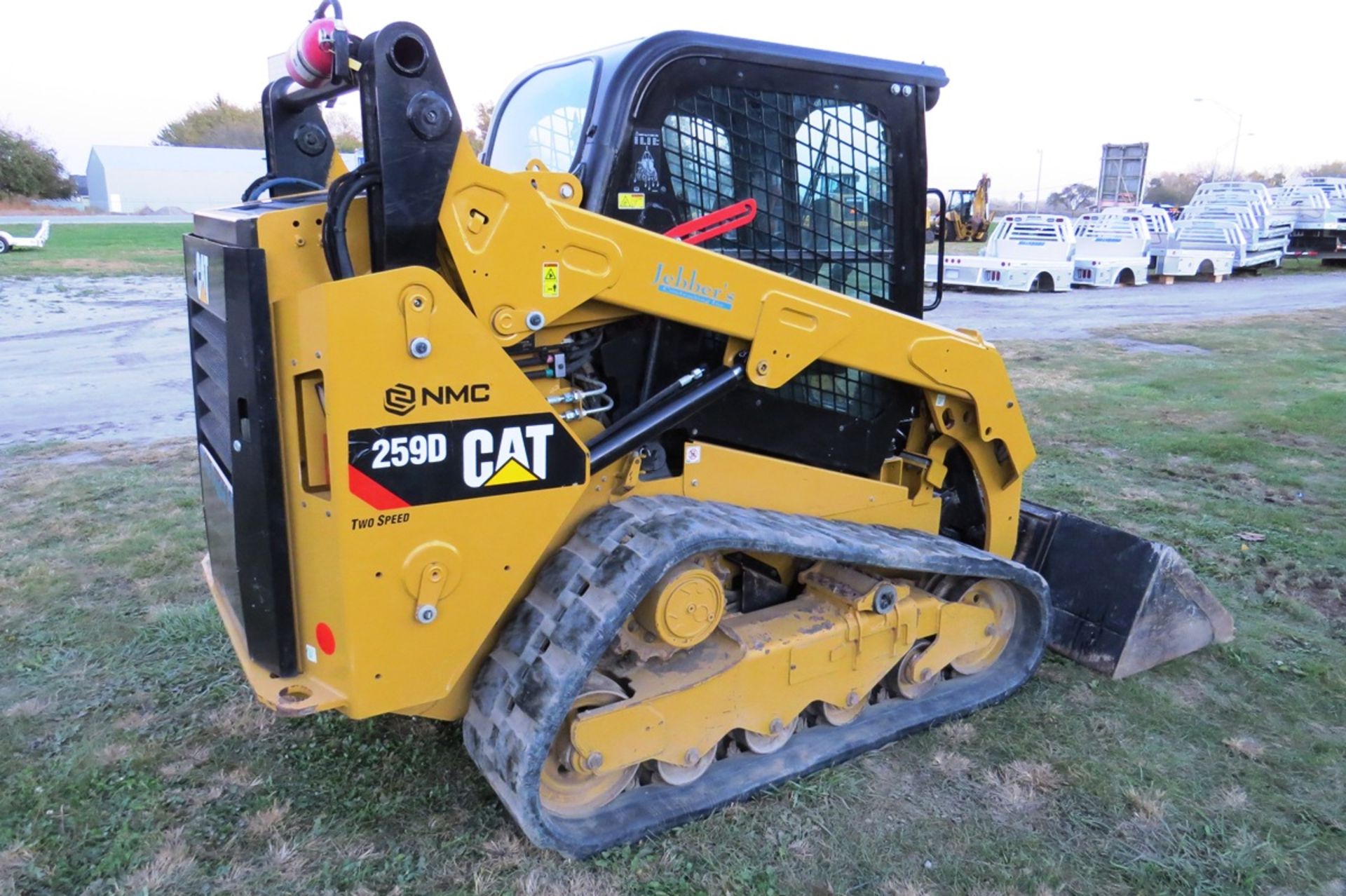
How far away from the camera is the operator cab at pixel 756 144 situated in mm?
3209

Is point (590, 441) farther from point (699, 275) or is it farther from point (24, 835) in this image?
point (24, 835)

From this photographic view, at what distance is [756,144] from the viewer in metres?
3.49

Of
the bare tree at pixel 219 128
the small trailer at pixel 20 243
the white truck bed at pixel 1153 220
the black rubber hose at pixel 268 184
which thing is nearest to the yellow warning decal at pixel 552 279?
the black rubber hose at pixel 268 184

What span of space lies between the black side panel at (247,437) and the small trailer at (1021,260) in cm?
1786

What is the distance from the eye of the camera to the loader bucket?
13.8ft

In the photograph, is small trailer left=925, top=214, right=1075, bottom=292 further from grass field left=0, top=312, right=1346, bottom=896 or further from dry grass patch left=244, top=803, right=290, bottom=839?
dry grass patch left=244, top=803, right=290, bottom=839

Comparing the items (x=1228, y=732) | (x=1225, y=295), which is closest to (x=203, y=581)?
(x=1228, y=732)

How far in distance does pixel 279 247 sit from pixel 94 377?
9.13 meters

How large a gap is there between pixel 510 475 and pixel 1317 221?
97.4 feet

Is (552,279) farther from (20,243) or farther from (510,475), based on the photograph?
(20,243)

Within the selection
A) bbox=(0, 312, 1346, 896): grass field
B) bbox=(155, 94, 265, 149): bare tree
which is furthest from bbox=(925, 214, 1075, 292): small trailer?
bbox=(155, 94, 265, 149): bare tree

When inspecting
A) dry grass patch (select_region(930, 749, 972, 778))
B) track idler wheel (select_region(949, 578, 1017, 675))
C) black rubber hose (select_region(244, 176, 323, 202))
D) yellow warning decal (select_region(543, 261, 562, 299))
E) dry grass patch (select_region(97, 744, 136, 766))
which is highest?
black rubber hose (select_region(244, 176, 323, 202))

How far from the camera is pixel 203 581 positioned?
5070 mm

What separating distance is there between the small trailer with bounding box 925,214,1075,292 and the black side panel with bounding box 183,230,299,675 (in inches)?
703
